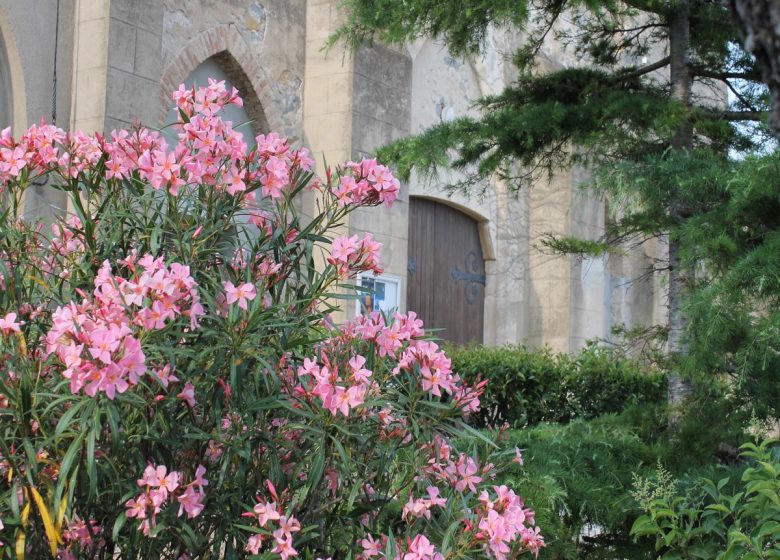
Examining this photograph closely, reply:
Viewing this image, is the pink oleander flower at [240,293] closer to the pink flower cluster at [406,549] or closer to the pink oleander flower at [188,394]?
the pink oleander flower at [188,394]

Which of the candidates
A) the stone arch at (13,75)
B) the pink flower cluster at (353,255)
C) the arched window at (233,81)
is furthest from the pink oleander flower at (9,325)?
the arched window at (233,81)

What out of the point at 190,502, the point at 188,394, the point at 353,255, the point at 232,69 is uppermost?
the point at 232,69

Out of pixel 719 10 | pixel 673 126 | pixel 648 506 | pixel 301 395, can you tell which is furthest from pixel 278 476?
pixel 719 10

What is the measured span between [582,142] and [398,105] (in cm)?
432

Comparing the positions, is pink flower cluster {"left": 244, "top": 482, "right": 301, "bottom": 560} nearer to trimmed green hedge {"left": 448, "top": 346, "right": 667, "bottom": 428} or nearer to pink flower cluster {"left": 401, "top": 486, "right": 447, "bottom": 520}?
pink flower cluster {"left": 401, "top": 486, "right": 447, "bottom": 520}

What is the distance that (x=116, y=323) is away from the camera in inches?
77.0

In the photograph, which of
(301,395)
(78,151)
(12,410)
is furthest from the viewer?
(78,151)

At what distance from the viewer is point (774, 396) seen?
4238mm

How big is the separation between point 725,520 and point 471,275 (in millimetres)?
9053

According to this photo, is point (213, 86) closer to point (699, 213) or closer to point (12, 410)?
point (12, 410)

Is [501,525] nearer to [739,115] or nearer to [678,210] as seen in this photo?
[678,210]

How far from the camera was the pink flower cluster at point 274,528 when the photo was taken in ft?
7.07

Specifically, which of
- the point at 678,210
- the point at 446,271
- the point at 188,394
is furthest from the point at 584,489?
the point at 446,271

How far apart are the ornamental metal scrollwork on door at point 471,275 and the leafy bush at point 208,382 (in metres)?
9.97
